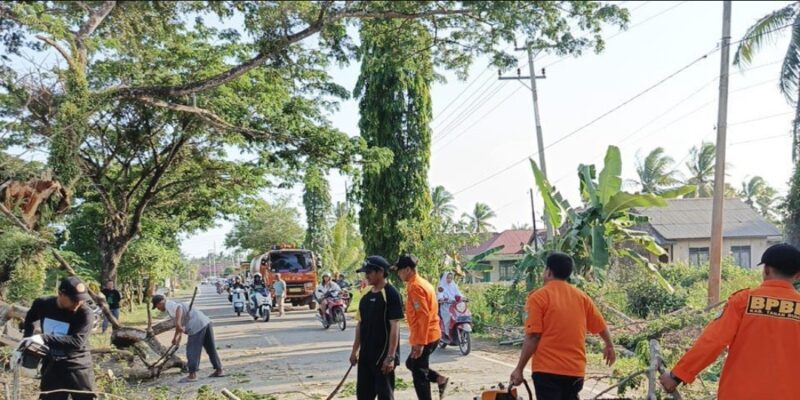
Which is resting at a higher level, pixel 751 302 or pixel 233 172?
pixel 233 172

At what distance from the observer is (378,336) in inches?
259

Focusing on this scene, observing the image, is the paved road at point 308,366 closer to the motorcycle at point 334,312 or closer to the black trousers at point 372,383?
the motorcycle at point 334,312

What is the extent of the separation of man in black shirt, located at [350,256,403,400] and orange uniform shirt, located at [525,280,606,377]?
178 cm

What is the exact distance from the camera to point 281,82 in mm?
14859

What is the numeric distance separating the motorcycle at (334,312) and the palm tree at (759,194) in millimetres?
47786

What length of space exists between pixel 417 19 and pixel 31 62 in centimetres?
706

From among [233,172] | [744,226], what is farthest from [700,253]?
[233,172]

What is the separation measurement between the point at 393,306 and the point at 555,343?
6.68 ft

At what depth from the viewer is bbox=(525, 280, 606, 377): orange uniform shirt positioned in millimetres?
5012

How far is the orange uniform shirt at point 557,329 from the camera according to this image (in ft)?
16.4

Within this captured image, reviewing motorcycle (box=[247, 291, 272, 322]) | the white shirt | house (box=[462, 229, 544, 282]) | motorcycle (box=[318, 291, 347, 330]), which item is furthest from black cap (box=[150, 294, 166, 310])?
house (box=[462, 229, 544, 282])

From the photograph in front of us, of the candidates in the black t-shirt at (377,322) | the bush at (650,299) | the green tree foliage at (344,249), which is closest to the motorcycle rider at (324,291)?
the bush at (650,299)

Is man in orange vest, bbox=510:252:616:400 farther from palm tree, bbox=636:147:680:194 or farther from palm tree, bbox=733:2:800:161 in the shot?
palm tree, bbox=636:147:680:194

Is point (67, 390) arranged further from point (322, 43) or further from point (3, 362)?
point (322, 43)
